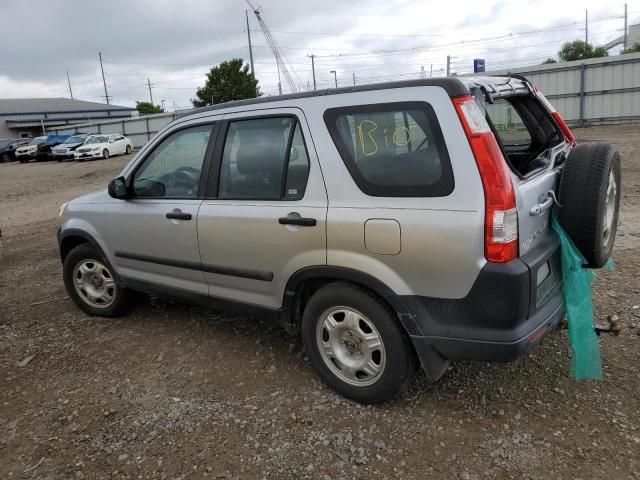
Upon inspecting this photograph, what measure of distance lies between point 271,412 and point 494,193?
1.78 metres

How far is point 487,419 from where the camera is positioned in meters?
2.85

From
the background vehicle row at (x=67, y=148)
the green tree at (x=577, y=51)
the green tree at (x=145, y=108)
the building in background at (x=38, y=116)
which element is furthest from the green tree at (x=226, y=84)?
the green tree at (x=577, y=51)

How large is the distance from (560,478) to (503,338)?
2.22 ft

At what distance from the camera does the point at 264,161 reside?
3258 mm

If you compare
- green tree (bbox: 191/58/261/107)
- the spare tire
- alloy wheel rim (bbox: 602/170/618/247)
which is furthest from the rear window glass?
green tree (bbox: 191/58/261/107)

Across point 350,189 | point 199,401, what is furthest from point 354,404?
point 350,189

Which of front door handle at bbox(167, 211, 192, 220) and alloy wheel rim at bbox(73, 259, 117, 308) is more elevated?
front door handle at bbox(167, 211, 192, 220)

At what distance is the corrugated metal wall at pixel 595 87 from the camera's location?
19406mm

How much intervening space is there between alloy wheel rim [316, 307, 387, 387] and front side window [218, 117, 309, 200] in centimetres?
75

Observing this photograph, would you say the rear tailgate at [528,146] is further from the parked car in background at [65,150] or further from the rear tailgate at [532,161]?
the parked car in background at [65,150]

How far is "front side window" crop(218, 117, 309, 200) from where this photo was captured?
307cm

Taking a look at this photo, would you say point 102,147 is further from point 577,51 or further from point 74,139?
point 577,51

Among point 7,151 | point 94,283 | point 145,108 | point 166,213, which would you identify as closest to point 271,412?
point 166,213

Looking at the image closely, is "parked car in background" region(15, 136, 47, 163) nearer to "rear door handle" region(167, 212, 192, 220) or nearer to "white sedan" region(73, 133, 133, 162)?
"white sedan" region(73, 133, 133, 162)
